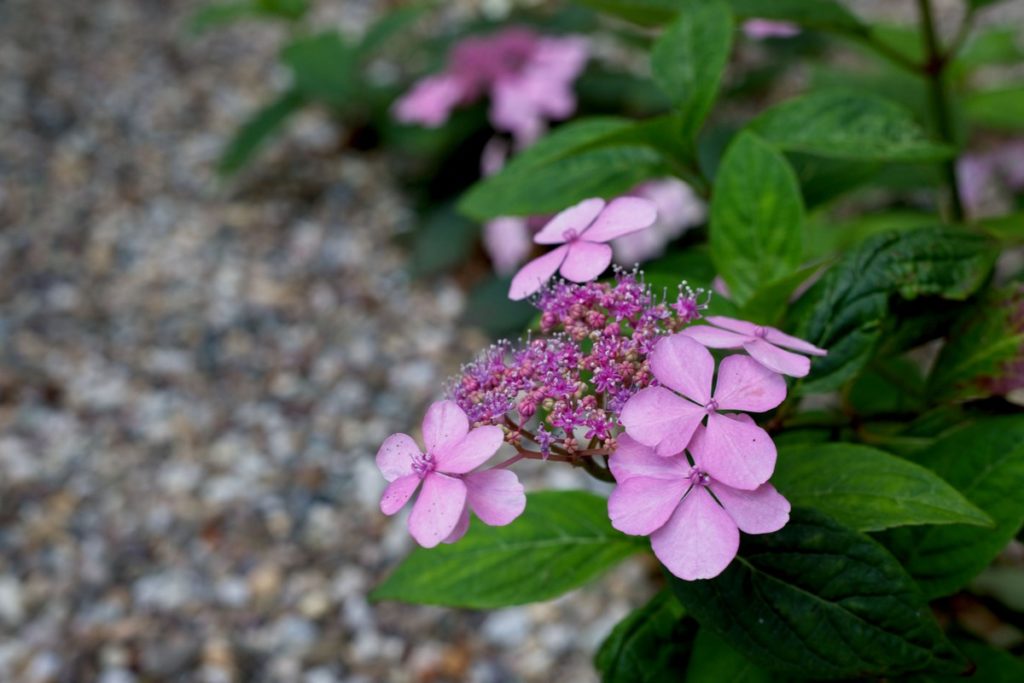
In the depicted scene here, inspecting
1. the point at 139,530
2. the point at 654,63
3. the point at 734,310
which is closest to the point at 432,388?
the point at 139,530

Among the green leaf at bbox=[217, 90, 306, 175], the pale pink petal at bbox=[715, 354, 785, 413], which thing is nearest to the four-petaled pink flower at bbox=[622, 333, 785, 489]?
the pale pink petal at bbox=[715, 354, 785, 413]

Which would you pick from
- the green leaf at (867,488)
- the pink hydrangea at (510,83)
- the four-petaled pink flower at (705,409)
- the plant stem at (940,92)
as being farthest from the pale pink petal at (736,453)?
the pink hydrangea at (510,83)

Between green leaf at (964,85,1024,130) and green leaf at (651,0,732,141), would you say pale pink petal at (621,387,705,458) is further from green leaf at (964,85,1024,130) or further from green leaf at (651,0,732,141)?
green leaf at (964,85,1024,130)

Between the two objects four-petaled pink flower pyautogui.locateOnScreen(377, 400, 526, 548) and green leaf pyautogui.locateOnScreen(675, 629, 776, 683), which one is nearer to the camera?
four-petaled pink flower pyautogui.locateOnScreen(377, 400, 526, 548)

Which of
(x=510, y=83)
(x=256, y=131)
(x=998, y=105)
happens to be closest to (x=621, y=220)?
(x=998, y=105)

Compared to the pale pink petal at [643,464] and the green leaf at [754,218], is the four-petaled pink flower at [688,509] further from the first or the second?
the green leaf at [754,218]

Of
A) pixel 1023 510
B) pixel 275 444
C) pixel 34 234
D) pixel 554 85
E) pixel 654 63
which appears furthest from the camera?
pixel 34 234

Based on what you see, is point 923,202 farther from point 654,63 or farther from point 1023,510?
point 1023,510
